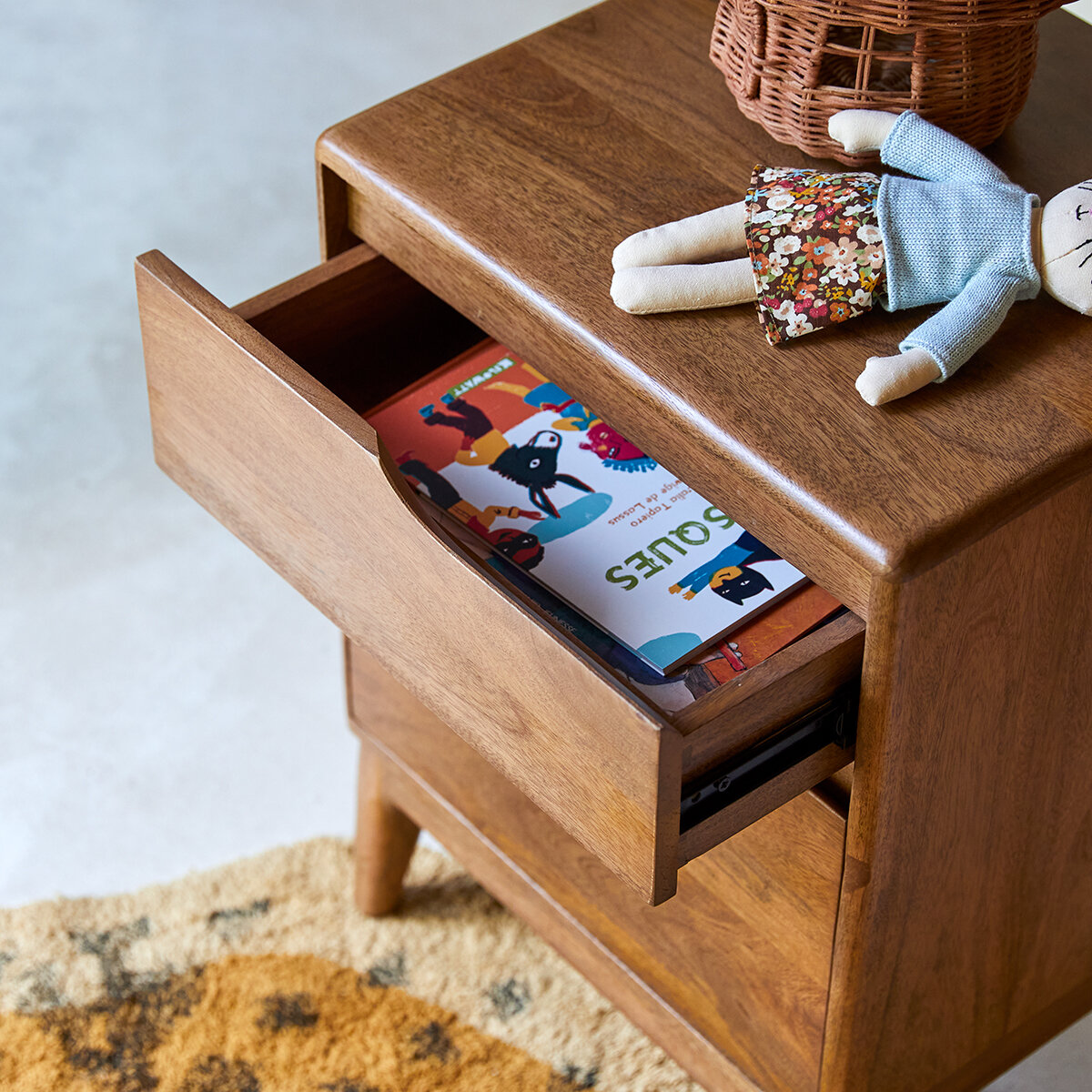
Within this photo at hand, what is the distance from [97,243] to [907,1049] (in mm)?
1370

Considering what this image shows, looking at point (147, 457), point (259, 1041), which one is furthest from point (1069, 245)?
point (147, 457)

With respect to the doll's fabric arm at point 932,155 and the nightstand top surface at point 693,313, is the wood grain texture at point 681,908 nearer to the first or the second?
the nightstand top surface at point 693,313

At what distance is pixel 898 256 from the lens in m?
0.77

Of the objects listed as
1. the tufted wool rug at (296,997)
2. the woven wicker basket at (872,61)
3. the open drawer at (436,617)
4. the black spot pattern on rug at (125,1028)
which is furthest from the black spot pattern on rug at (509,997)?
the woven wicker basket at (872,61)

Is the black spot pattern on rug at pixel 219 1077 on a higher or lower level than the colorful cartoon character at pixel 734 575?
lower

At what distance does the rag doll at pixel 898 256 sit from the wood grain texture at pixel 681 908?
0.25 m

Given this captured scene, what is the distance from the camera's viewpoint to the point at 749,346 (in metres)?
0.79

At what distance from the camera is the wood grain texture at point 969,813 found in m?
0.75

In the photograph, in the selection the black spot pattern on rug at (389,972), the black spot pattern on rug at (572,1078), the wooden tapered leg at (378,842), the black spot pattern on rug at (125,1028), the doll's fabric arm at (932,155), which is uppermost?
the doll's fabric arm at (932,155)

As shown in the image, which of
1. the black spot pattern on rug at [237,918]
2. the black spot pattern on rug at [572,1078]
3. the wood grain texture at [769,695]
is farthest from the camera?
the black spot pattern on rug at [237,918]

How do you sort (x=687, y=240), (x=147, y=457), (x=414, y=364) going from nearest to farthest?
(x=687, y=240)
(x=414, y=364)
(x=147, y=457)

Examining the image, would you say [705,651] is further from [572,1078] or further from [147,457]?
[147,457]

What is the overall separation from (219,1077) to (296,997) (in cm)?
8

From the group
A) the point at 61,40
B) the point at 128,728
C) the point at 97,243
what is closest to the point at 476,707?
the point at 128,728
